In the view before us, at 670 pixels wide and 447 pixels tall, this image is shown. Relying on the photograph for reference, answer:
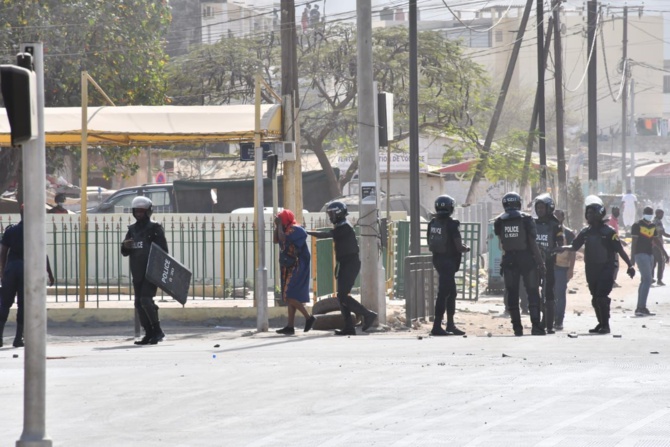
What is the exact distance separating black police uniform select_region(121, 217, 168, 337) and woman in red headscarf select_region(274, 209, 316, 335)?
161cm

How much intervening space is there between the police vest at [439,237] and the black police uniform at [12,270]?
4.71 metres

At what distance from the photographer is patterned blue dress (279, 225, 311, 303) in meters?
14.2

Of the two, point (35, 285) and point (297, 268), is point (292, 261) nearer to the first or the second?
point (297, 268)

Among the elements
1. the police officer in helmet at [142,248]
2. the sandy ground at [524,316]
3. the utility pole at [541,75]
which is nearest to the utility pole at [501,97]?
the utility pole at [541,75]

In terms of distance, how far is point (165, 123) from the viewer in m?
16.7

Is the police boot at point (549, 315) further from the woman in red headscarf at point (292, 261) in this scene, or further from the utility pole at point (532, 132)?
the utility pole at point (532, 132)

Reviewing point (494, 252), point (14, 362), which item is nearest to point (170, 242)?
point (494, 252)

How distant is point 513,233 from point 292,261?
2680mm

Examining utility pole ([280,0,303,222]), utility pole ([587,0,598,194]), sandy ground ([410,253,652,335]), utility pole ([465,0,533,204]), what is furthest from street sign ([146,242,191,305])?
utility pole ([587,0,598,194])

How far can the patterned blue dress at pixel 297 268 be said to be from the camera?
14.2m

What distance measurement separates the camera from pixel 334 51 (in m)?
36.4

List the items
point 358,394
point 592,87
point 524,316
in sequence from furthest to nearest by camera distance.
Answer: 1. point 592,87
2. point 524,316
3. point 358,394

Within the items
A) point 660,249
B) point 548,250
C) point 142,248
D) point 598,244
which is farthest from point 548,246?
point 660,249

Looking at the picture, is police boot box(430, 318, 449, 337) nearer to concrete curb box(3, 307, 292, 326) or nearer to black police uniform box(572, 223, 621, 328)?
black police uniform box(572, 223, 621, 328)
